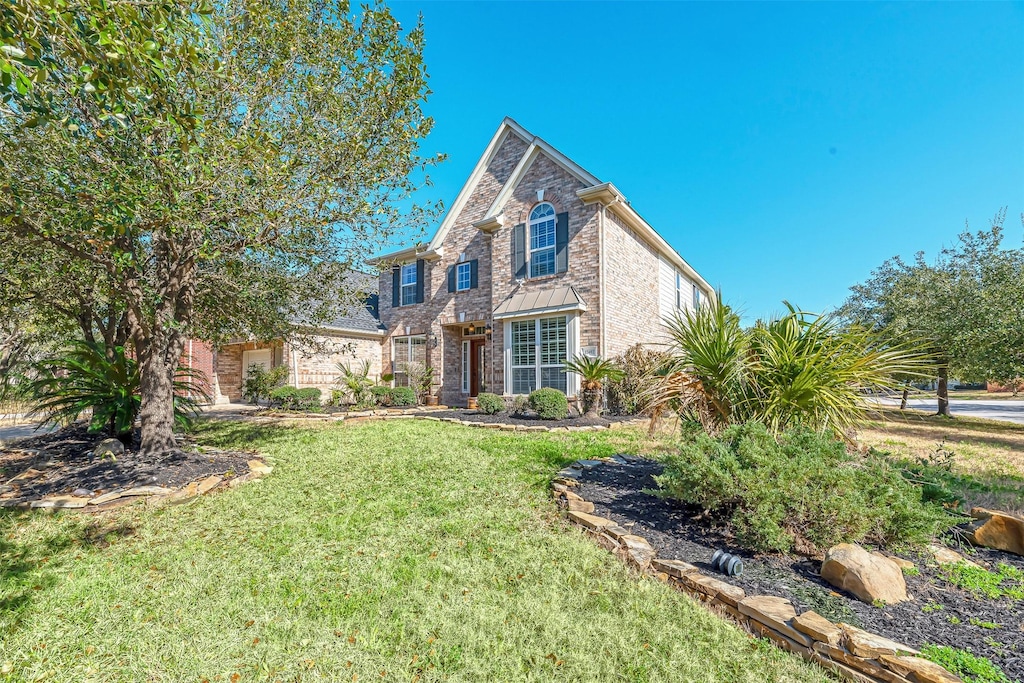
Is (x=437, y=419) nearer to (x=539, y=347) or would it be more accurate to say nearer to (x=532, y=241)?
(x=539, y=347)

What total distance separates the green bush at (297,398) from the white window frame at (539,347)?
6639 millimetres

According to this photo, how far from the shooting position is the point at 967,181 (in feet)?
29.2

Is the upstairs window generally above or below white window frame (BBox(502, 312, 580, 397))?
above

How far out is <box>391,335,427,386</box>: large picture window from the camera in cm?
1725

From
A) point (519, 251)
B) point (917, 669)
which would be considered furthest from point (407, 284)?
point (917, 669)

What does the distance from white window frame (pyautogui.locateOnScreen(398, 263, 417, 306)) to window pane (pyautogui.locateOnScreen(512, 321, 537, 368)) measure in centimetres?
584

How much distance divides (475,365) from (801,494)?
1333 cm

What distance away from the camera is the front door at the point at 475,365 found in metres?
15.9

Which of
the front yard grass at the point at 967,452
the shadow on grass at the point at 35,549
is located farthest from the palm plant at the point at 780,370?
the shadow on grass at the point at 35,549

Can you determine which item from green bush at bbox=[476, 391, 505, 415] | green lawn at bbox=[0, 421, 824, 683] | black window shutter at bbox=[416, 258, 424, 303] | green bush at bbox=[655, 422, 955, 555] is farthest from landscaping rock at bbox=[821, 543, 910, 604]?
black window shutter at bbox=[416, 258, 424, 303]

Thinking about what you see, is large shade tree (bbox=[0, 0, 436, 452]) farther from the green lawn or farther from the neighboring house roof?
the neighboring house roof

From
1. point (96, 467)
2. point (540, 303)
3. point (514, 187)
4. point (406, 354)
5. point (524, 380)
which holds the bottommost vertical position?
point (96, 467)

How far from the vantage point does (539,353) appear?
13.2 m

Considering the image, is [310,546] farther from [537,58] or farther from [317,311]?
[537,58]
